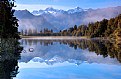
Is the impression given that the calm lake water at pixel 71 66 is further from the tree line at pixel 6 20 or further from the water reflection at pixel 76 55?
the tree line at pixel 6 20

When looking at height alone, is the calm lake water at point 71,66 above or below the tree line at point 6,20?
below

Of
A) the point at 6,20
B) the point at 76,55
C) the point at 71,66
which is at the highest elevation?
the point at 6,20

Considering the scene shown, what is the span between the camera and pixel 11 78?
72.9ft

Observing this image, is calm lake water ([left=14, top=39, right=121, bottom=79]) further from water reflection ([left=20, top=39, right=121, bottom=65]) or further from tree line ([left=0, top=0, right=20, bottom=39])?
tree line ([left=0, top=0, right=20, bottom=39])

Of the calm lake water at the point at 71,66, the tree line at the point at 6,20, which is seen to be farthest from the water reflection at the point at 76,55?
the tree line at the point at 6,20

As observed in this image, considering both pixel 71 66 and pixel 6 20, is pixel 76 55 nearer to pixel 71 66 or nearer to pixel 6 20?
pixel 6 20

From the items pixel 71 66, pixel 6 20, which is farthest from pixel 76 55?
pixel 71 66

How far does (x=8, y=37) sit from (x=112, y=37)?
2917 inches

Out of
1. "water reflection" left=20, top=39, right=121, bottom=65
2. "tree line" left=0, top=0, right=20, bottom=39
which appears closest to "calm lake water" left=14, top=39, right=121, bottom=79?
"water reflection" left=20, top=39, right=121, bottom=65

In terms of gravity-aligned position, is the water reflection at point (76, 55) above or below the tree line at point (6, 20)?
below

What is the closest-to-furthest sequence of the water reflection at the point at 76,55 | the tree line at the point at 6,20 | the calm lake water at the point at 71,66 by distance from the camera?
the calm lake water at the point at 71,66 < the water reflection at the point at 76,55 < the tree line at the point at 6,20

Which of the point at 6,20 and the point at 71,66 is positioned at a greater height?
the point at 6,20

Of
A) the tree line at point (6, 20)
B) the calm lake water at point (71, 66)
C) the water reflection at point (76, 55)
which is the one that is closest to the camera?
the calm lake water at point (71, 66)

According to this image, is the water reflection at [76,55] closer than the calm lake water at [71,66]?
No
